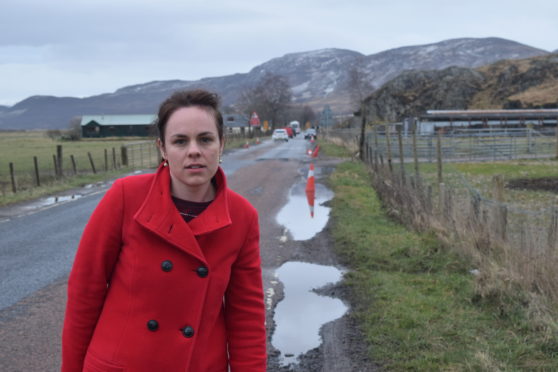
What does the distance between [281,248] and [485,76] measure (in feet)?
260

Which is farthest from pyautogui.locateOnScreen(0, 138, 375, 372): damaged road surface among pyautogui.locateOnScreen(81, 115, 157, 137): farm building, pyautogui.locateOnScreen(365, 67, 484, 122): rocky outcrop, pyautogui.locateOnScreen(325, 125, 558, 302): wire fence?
pyautogui.locateOnScreen(81, 115, 157, 137): farm building

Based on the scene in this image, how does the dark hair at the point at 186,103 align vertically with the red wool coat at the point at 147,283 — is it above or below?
above

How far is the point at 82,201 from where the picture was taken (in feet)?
54.4

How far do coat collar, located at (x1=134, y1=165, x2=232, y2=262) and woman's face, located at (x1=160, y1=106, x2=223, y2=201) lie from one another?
0.07 m

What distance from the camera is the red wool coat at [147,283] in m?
2.30

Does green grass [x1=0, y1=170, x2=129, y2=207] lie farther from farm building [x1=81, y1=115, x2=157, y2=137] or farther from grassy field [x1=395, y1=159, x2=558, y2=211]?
farm building [x1=81, y1=115, x2=157, y2=137]

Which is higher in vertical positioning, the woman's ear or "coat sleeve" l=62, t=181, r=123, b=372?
the woman's ear

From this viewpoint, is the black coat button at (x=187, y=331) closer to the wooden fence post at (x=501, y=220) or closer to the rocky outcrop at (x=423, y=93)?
the wooden fence post at (x=501, y=220)

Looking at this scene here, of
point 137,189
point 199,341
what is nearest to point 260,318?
point 199,341

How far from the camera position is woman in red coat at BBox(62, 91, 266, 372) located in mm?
2299

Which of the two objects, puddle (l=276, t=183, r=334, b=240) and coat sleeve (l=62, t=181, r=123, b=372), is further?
puddle (l=276, t=183, r=334, b=240)

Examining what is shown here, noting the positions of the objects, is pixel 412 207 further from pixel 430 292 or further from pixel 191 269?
pixel 191 269

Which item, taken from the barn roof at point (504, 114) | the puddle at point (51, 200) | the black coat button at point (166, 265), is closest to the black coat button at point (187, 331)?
the black coat button at point (166, 265)

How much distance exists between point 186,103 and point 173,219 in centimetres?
46
